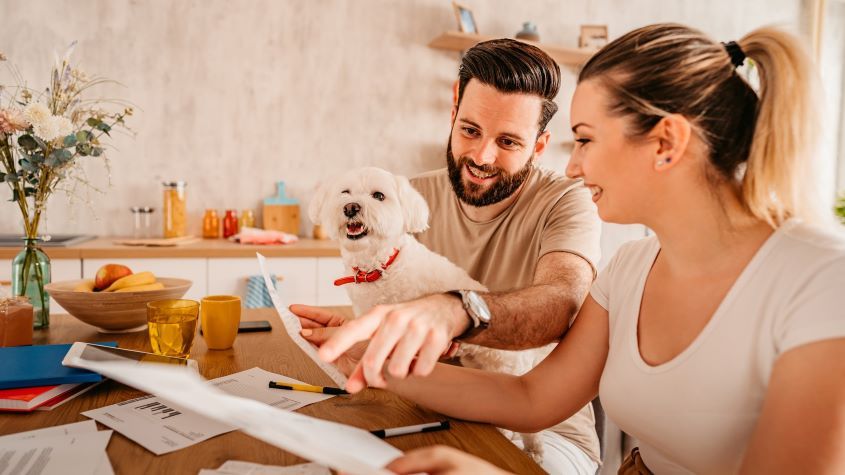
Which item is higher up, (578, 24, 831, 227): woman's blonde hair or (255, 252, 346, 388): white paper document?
(578, 24, 831, 227): woman's blonde hair

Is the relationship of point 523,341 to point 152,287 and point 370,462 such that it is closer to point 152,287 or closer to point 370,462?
point 370,462

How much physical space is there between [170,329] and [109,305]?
26 centimetres

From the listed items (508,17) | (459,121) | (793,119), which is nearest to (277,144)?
(508,17)

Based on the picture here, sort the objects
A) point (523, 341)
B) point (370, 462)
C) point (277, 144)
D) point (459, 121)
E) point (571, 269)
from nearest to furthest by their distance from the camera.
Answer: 1. point (370, 462)
2. point (523, 341)
3. point (571, 269)
4. point (459, 121)
5. point (277, 144)

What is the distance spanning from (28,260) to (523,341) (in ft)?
3.81

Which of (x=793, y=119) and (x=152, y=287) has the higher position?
(x=793, y=119)

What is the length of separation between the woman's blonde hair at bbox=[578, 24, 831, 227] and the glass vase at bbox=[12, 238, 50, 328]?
4.35 feet

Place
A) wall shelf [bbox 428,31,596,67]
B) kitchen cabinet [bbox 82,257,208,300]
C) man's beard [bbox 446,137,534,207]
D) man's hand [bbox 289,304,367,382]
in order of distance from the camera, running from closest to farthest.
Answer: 1. man's hand [bbox 289,304,367,382]
2. man's beard [bbox 446,137,534,207]
3. kitchen cabinet [bbox 82,257,208,300]
4. wall shelf [bbox 428,31,596,67]

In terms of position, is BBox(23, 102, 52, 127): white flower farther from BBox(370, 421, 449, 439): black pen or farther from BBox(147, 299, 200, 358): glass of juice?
BBox(370, 421, 449, 439): black pen

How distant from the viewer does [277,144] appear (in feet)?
11.8

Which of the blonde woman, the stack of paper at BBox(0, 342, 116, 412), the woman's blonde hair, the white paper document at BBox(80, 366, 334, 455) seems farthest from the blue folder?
the woman's blonde hair

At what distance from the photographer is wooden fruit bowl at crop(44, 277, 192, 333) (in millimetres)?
1276

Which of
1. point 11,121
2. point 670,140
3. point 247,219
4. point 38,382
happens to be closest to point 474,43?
point 247,219

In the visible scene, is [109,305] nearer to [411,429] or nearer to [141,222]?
[411,429]
